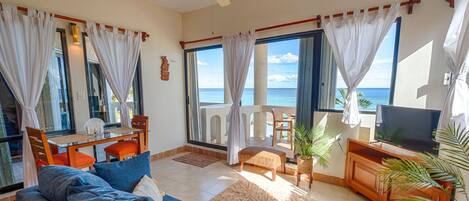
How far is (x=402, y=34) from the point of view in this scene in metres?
2.30

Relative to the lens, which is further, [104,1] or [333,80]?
[104,1]

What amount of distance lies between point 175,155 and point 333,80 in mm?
3090

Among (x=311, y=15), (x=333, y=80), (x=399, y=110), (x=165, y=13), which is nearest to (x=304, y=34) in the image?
(x=311, y=15)

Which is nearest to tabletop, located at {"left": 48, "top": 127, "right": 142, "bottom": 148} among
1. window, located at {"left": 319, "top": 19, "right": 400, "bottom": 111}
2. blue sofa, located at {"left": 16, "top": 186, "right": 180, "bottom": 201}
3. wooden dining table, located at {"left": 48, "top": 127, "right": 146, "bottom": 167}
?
wooden dining table, located at {"left": 48, "top": 127, "right": 146, "bottom": 167}

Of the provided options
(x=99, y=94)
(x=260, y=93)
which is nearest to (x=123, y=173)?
(x=99, y=94)

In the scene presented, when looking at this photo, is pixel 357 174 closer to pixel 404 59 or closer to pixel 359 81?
pixel 359 81

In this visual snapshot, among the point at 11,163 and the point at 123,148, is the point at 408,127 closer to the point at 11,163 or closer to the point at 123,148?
the point at 123,148

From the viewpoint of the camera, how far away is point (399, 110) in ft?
7.13

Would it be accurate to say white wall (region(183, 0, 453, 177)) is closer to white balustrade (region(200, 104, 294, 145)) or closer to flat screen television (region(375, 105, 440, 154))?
flat screen television (region(375, 105, 440, 154))

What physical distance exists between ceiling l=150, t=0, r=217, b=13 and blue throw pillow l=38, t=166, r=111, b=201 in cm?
311

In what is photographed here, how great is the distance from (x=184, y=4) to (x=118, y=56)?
1.44 m

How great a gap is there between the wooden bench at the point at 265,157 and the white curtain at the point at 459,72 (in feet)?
5.58

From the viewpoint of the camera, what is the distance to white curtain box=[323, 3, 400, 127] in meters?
2.35

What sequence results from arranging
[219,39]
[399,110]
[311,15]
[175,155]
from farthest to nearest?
[175,155] < [219,39] < [311,15] < [399,110]
